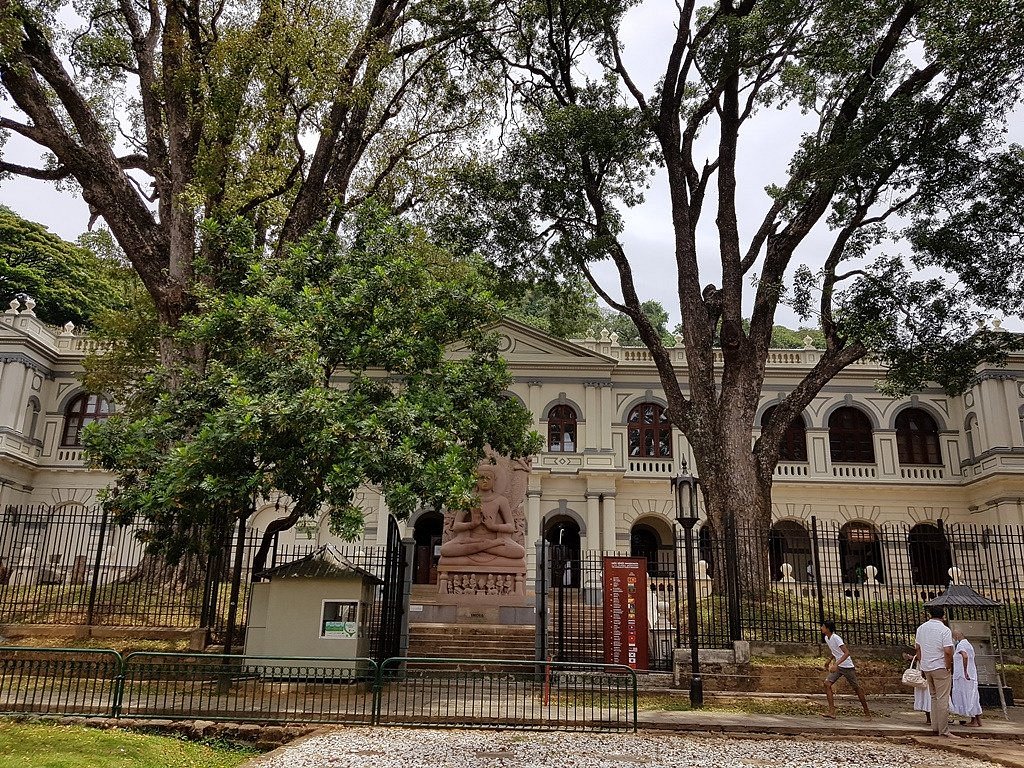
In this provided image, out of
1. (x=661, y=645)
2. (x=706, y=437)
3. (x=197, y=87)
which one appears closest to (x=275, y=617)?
(x=661, y=645)

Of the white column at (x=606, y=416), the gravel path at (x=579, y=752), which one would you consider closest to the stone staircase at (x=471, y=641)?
the gravel path at (x=579, y=752)

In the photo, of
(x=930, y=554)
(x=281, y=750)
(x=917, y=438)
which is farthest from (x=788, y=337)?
(x=281, y=750)

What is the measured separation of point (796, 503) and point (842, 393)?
4788mm

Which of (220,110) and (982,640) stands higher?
(220,110)

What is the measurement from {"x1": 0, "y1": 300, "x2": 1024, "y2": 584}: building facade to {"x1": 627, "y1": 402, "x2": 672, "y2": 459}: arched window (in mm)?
43

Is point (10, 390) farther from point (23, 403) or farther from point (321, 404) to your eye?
point (321, 404)

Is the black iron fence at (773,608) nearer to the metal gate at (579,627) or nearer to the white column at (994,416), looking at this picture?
the metal gate at (579,627)

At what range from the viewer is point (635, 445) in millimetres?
29984

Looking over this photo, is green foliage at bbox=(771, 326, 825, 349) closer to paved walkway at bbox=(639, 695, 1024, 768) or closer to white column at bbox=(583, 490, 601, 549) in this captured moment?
white column at bbox=(583, 490, 601, 549)

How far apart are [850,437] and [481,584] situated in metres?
20.0

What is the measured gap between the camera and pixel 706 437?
15.7m

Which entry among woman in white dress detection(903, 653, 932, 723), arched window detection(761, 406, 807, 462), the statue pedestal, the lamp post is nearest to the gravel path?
woman in white dress detection(903, 653, 932, 723)

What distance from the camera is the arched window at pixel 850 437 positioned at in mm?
29453

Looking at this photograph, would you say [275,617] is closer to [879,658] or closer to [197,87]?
[879,658]
